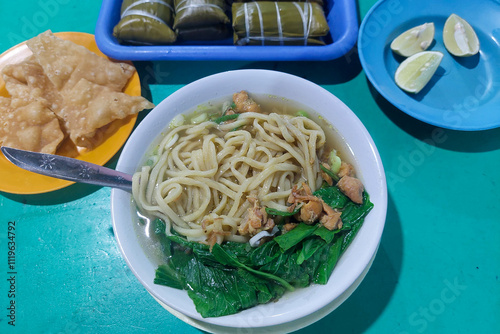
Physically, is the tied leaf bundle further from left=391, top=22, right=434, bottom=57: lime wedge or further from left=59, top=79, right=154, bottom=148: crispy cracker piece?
left=391, top=22, right=434, bottom=57: lime wedge

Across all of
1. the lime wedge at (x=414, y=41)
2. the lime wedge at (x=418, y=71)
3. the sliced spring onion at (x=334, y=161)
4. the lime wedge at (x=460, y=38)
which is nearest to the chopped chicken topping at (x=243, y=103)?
the sliced spring onion at (x=334, y=161)

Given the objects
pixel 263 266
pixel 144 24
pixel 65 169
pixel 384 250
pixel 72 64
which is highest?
pixel 144 24

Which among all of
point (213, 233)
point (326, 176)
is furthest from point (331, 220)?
point (213, 233)

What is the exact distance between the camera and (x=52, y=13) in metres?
2.68

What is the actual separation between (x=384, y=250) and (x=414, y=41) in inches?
57.5

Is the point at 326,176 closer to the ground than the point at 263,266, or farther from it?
farther from it

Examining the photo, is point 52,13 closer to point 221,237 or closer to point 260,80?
point 260,80

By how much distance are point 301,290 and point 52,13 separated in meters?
2.79

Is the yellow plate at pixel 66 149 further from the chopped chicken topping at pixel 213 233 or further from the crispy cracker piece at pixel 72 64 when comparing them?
the chopped chicken topping at pixel 213 233

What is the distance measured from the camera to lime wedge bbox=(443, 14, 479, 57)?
7.60 ft

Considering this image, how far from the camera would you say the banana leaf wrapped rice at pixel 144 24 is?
92.0 inches

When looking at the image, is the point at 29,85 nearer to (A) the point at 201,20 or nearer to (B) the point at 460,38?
(A) the point at 201,20

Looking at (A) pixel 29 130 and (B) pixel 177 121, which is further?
(A) pixel 29 130

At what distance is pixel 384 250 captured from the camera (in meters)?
2.00
